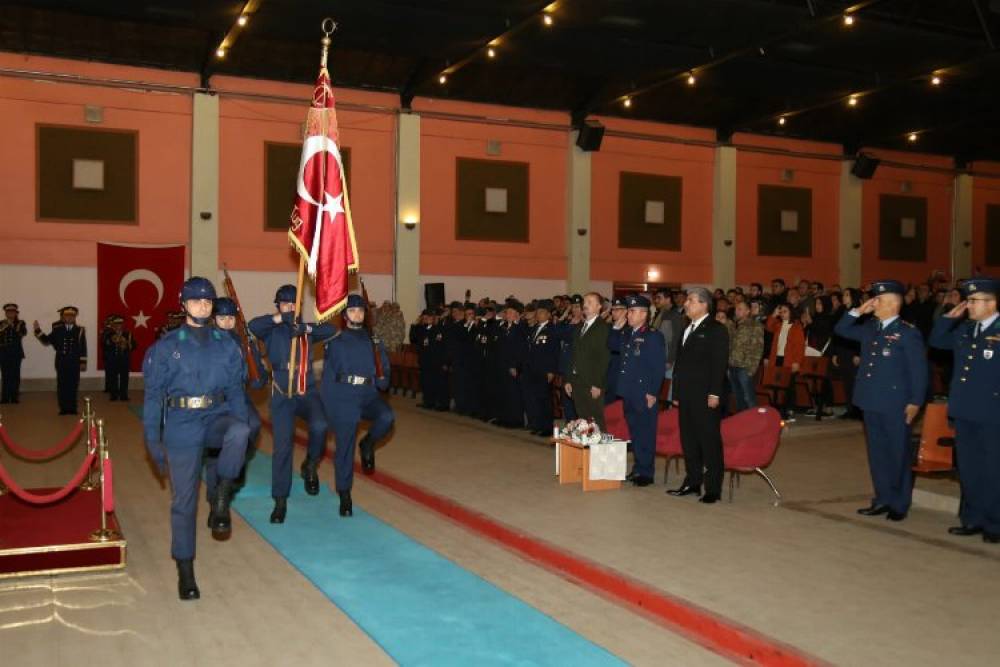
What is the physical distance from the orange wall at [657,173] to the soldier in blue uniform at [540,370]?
13.2 metres

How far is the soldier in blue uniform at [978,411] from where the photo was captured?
276 inches

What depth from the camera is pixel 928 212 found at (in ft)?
104

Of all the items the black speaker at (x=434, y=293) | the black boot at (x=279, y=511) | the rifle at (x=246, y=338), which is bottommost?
the black boot at (x=279, y=511)

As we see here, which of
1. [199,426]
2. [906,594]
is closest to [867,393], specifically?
[906,594]

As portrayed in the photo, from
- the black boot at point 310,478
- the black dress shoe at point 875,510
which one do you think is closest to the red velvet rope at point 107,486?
the black boot at point 310,478

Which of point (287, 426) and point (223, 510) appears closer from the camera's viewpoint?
point (223, 510)

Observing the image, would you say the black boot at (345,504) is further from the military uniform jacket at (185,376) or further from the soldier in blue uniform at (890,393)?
the soldier in blue uniform at (890,393)

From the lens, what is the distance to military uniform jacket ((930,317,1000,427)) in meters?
7.00

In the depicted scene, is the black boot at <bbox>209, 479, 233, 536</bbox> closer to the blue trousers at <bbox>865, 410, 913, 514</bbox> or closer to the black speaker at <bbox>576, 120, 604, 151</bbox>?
the blue trousers at <bbox>865, 410, 913, 514</bbox>

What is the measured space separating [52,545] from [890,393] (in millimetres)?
6498

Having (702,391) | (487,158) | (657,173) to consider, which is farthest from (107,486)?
(657,173)

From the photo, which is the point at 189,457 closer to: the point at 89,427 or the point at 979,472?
the point at 89,427

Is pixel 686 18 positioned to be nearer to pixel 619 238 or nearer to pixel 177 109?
pixel 619 238

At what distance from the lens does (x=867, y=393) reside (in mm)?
7883
